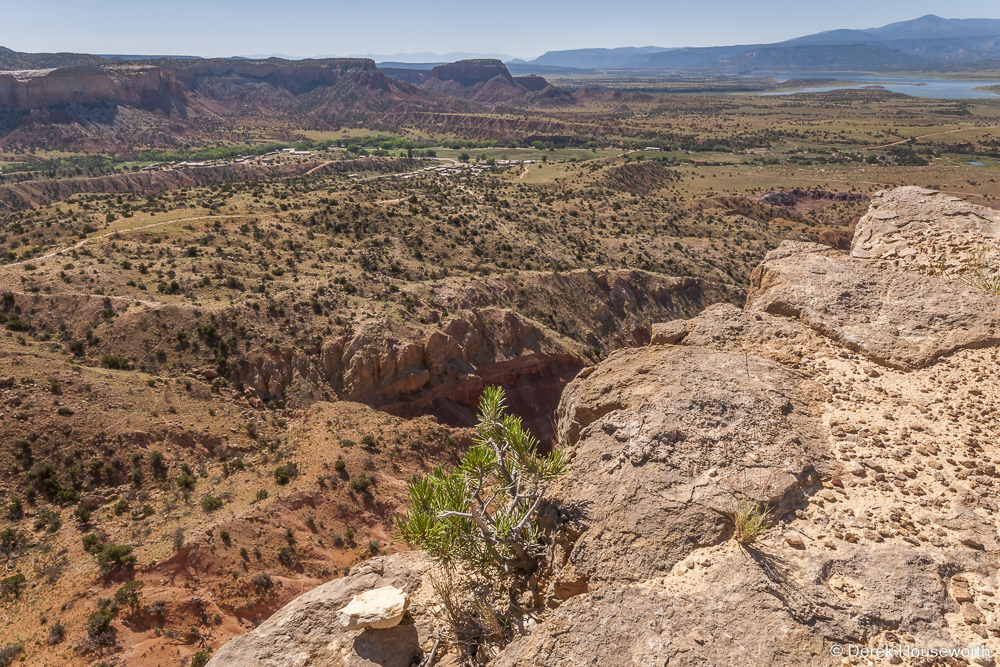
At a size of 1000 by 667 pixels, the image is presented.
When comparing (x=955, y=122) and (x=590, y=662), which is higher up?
(x=955, y=122)

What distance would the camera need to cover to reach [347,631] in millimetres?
10492

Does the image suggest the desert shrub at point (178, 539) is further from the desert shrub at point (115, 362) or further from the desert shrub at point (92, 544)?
the desert shrub at point (115, 362)

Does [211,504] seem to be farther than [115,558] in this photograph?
Yes

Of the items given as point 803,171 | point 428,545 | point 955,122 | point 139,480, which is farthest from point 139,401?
point 955,122

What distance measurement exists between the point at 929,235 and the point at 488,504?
550 inches

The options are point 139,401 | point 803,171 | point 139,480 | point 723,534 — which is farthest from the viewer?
point 803,171

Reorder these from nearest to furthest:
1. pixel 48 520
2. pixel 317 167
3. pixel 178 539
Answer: pixel 178 539
pixel 48 520
pixel 317 167

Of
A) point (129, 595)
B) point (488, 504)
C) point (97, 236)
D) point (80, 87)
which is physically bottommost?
point (129, 595)

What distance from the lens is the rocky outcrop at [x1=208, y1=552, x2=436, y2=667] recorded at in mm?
9703

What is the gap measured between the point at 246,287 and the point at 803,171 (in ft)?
439

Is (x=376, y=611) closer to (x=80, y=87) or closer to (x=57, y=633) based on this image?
(x=57, y=633)

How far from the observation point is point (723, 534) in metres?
8.62

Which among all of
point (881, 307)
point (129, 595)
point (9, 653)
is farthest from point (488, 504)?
point (9, 653)

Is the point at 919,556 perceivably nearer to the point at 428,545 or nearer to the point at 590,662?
the point at 590,662
